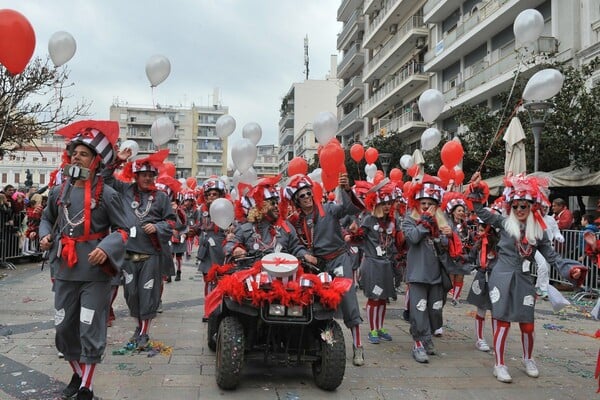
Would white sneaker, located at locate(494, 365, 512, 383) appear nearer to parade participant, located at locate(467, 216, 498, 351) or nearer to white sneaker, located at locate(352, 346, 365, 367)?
parade participant, located at locate(467, 216, 498, 351)

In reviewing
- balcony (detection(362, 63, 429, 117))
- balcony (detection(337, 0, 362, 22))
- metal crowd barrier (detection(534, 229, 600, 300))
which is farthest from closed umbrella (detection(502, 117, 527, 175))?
balcony (detection(337, 0, 362, 22))

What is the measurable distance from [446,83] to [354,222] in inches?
1019

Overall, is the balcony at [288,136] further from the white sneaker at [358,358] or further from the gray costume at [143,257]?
the white sneaker at [358,358]

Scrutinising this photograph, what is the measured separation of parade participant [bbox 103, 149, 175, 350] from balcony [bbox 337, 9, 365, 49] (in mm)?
46474

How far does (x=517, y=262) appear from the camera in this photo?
530 cm

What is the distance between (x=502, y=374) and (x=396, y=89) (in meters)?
33.1

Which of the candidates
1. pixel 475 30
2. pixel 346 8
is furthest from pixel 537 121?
pixel 346 8

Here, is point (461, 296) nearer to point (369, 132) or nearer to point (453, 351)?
point (453, 351)

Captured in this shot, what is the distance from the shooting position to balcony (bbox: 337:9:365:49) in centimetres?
4981

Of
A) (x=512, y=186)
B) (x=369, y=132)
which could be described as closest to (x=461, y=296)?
(x=512, y=186)

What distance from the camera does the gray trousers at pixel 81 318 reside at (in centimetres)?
399

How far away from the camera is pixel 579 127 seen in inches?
488

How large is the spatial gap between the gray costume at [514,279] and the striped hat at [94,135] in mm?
3705

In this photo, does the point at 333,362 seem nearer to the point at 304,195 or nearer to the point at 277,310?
the point at 277,310
